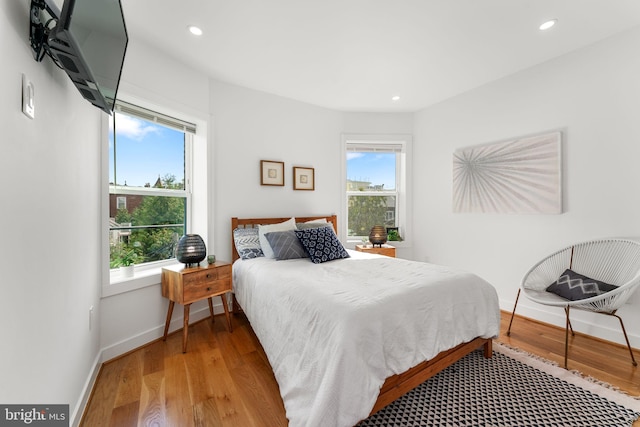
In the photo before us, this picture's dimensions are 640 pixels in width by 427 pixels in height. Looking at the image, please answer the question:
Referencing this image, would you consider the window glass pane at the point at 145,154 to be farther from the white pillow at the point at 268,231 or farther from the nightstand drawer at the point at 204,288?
the nightstand drawer at the point at 204,288

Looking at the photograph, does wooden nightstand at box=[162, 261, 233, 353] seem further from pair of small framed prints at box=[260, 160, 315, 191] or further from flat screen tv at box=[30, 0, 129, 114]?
flat screen tv at box=[30, 0, 129, 114]

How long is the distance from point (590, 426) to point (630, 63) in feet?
9.12

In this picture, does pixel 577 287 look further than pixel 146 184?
No

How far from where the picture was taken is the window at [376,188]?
173 inches

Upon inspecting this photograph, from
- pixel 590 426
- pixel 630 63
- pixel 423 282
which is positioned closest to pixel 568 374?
pixel 590 426

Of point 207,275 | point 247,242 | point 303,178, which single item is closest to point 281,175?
point 303,178

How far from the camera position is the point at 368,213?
14.6 feet

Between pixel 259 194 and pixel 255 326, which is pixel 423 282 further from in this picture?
pixel 259 194

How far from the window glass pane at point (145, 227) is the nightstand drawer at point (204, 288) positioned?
64 cm

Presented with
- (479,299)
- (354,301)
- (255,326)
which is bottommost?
(255,326)

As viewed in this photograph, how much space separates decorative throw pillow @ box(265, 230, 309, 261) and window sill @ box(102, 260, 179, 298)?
3.47ft

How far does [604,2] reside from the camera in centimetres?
202

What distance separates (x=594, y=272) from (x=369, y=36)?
2.84 metres

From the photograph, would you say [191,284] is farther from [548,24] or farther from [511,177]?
[548,24]
